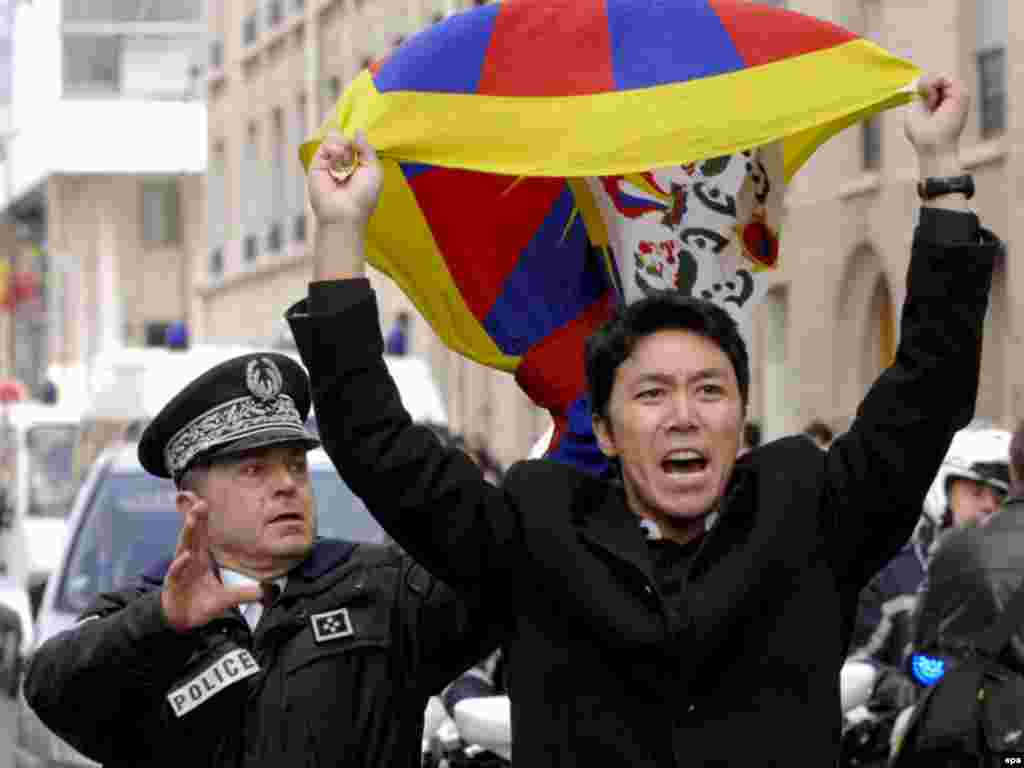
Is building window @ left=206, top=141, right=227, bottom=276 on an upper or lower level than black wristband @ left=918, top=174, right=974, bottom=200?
upper

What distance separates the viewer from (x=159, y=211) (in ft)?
230

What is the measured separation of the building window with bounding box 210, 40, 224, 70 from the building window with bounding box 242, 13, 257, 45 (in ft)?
10.3

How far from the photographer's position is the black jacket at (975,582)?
688 cm

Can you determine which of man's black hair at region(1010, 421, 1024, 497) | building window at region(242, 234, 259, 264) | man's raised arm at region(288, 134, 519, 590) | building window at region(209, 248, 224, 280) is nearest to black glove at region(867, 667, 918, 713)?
man's black hair at region(1010, 421, 1024, 497)

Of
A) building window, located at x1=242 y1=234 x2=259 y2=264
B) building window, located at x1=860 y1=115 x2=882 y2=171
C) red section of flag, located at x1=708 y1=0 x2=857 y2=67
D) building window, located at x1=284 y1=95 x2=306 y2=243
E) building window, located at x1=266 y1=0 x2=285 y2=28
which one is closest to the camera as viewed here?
red section of flag, located at x1=708 y1=0 x2=857 y2=67

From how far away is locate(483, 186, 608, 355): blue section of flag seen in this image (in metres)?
5.73

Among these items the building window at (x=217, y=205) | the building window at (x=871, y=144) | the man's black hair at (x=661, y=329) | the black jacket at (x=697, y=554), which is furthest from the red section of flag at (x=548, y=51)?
the building window at (x=217, y=205)

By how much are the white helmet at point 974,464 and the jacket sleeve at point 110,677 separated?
466cm

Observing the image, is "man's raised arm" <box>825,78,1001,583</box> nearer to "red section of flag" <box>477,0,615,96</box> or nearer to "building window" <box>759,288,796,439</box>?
"red section of flag" <box>477,0,615,96</box>

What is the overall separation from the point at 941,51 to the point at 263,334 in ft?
92.9

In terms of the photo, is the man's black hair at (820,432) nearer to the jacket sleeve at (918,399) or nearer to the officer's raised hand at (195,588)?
the officer's raised hand at (195,588)

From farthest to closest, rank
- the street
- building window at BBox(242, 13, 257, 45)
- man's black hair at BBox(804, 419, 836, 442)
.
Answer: building window at BBox(242, 13, 257, 45) < the street < man's black hair at BBox(804, 419, 836, 442)

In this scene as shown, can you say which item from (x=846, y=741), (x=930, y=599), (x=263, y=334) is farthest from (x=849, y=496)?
(x=263, y=334)

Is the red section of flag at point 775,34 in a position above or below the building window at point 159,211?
below
